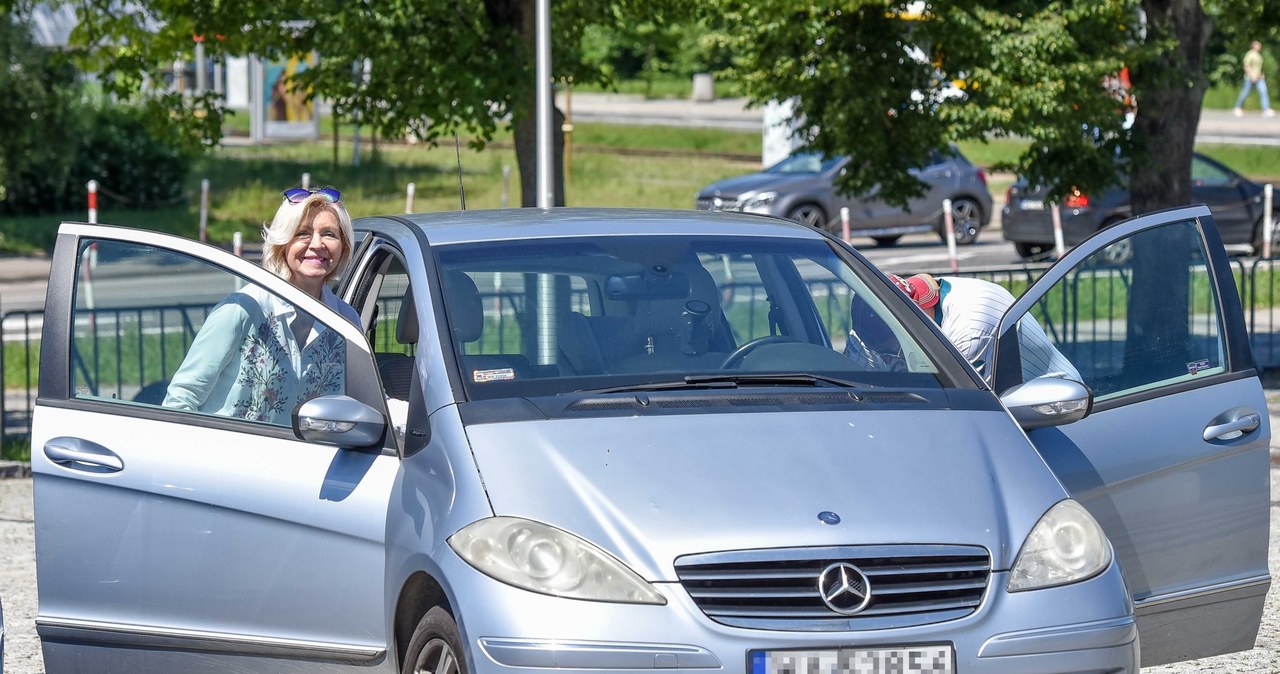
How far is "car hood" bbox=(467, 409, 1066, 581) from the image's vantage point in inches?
148

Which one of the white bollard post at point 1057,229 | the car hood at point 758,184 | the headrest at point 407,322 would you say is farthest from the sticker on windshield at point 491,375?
the car hood at point 758,184

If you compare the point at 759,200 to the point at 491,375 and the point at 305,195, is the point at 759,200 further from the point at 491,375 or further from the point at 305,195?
the point at 491,375

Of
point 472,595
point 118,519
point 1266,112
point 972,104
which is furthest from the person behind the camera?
point 1266,112

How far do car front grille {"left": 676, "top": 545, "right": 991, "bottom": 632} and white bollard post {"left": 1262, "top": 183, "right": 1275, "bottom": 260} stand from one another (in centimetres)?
2169

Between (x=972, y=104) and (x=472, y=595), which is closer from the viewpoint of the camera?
(x=472, y=595)

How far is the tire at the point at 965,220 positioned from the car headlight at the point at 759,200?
3.29 metres

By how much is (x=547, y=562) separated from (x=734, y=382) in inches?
34.6

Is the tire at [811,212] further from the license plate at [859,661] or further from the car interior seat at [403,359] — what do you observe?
the license plate at [859,661]

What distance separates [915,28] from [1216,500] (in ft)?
29.7

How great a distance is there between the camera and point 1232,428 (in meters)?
5.00

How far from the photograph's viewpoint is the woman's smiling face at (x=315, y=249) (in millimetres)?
5215

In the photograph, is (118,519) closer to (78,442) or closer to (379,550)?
(78,442)

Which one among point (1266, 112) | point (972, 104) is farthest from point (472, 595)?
point (1266, 112)

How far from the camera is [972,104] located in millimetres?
13484
